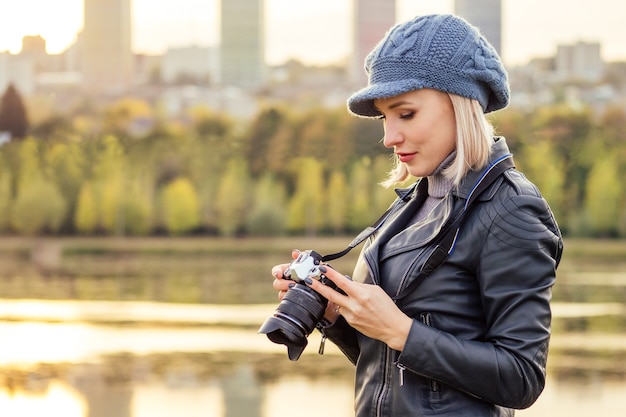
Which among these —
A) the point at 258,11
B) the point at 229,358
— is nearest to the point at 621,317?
the point at 229,358

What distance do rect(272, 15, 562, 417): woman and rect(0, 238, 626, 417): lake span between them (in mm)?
5065

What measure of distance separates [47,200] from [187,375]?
23.3m

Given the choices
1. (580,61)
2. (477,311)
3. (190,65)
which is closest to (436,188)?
(477,311)

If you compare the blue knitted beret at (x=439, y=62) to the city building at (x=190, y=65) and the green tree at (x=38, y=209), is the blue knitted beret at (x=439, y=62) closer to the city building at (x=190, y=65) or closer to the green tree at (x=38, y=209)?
the green tree at (x=38, y=209)

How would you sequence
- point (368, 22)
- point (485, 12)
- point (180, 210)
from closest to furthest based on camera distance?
point (180, 210), point (485, 12), point (368, 22)

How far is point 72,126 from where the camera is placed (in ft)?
116

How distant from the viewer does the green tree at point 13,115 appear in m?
33.8

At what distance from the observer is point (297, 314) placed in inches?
58.6

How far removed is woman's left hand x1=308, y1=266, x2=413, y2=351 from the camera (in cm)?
138

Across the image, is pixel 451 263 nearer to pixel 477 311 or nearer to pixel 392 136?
pixel 477 311

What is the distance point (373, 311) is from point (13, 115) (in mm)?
34708

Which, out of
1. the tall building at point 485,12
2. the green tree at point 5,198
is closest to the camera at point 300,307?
the green tree at point 5,198

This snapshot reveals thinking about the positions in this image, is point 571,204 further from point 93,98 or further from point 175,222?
point 93,98

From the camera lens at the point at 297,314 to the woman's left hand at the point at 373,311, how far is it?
0.10 m
